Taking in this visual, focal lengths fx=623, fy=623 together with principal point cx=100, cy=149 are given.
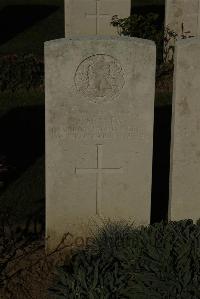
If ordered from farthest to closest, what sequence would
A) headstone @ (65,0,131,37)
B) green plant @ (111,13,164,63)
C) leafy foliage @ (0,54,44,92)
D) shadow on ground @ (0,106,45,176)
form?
headstone @ (65,0,131,37), green plant @ (111,13,164,63), leafy foliage @ (0,54,44,92), shadow on ground @ (0,106,45,176)

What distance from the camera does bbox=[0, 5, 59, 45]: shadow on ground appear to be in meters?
17.3

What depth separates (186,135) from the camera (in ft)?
19.4

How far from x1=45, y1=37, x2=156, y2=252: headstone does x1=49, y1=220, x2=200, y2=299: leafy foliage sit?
106 centimetres

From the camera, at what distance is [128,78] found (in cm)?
573

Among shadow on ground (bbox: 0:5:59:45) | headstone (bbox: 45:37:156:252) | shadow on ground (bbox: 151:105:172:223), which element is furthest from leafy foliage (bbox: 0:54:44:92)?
headstone (bbox: 45:37:156:252)

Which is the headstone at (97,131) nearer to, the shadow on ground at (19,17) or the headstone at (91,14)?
the headstone at (91,14)

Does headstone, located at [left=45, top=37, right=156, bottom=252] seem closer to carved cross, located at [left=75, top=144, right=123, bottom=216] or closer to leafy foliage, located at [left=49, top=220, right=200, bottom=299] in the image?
carved cross, located at [left=75, top=144, right=123, bottom=216]

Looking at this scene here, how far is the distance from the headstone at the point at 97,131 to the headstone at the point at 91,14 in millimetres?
7398

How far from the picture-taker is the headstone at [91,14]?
12.9 metres

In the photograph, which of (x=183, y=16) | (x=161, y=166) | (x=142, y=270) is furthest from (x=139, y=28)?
(x=142, y=270)

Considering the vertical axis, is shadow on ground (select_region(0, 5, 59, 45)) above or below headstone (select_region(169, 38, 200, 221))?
above

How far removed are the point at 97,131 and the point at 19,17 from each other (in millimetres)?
13914

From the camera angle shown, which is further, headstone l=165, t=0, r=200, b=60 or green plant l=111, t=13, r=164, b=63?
headstone l=165, t=0, r=200, b=60

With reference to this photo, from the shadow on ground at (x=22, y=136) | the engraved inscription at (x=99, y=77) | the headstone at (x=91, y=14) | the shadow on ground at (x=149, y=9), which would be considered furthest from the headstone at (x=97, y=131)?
the shadow on ground at (x=149, y=9)
